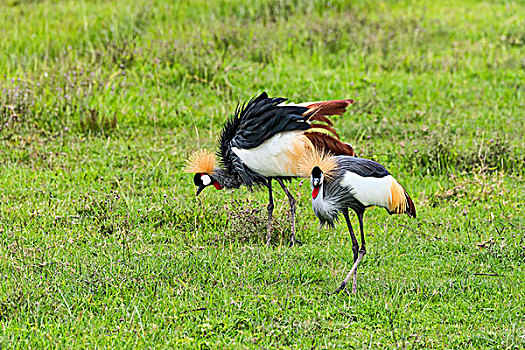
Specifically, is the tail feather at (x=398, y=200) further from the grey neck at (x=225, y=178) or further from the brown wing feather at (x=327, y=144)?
the grey neck at (x=225, y=178)

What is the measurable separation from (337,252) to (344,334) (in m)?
1.38

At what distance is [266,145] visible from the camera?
5.47 meters

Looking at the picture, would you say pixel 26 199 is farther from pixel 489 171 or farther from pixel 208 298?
A: pixel 489 171

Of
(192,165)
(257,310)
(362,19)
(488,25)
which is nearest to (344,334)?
(257,310)

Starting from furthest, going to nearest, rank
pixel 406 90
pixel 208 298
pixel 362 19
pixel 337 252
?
pixel 362 19, pixel 406 90, pixel 337 252, pixel 208 298

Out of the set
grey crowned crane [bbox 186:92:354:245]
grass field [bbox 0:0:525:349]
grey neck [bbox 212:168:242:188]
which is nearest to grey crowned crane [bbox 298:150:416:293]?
grass field [bbox 0:0:525:349]

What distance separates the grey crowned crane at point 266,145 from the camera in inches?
214

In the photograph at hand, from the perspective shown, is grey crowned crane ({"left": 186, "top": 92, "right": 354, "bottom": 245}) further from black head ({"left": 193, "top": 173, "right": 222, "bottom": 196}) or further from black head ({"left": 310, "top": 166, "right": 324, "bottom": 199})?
black head ({"left": 310, "top": 166, "right": 324, "bottom": 199})

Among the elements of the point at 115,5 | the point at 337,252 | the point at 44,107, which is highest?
the point at 115,5

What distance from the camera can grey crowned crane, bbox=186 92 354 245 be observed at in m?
5.44

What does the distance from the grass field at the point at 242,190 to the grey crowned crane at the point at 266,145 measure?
37 cm

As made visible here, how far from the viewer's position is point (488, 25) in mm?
11477

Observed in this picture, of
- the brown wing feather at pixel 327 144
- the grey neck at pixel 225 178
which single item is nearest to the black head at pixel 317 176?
the brown wing feather at pixel 327 144

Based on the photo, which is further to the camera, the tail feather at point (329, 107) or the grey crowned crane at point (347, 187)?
the tail feather at point (329, 107)
